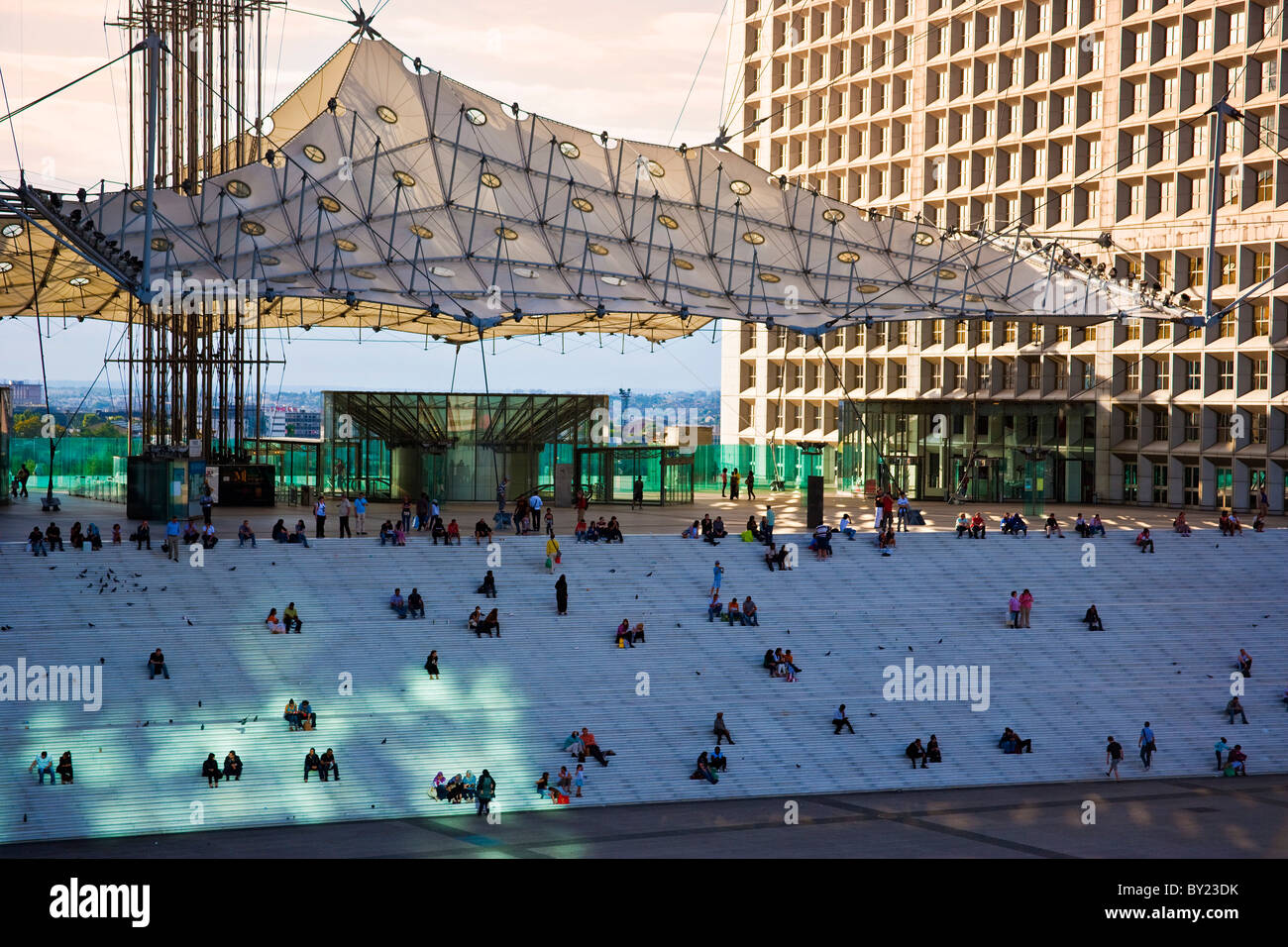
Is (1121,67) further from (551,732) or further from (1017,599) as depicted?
(551,732)

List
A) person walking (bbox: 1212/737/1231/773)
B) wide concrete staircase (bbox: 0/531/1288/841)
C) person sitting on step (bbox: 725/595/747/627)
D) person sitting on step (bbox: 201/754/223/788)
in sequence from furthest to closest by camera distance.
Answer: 1. person sitting on step (bbox: 725/595/747/627)
2. person walking (bbox: 1212/737/1231/773)
3. wide concrete staircase (bbox: 0/531/1288/841)
4. person sitting on step (bbox: 201/754/223/788)

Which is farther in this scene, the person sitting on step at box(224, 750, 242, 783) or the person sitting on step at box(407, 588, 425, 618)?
the person sitting on step at box(407, 588, 425, 618)

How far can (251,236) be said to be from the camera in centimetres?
4356

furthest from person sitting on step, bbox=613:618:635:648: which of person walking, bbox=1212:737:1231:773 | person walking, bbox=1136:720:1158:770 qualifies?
person walking, bbox=1212:737:1231:773

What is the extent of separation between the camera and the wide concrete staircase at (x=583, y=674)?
1195 inches

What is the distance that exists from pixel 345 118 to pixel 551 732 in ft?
68.1

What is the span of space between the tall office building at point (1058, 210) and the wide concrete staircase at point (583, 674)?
50.2 feet

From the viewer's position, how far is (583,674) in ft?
117

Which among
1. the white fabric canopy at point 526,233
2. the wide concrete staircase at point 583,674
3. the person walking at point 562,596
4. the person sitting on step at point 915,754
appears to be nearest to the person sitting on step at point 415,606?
the wide concrete staircase at point 583,674

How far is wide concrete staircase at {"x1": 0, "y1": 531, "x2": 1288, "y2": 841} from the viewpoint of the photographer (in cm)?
3034

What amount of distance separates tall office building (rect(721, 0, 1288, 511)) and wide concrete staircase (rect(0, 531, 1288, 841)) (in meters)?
15.3

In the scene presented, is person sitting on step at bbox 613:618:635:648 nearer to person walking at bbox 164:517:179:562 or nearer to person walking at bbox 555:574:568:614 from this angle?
person walking at bbox 555:574:568:614
